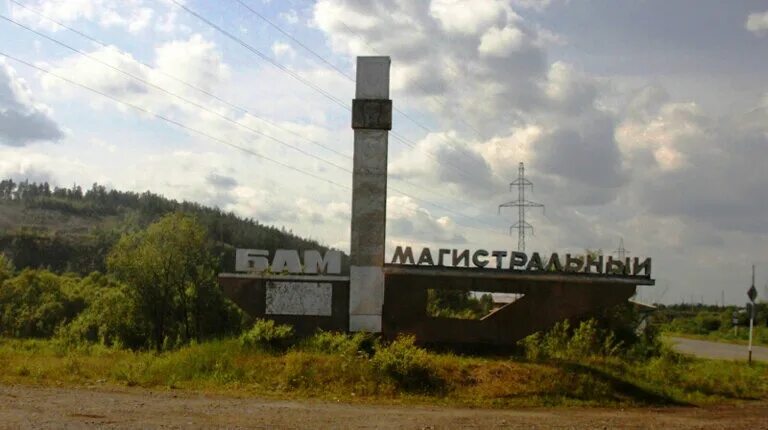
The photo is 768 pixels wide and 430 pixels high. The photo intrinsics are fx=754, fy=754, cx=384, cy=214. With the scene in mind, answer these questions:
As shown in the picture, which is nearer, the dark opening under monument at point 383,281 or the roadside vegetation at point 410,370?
the roadside vegetation at point 410,370

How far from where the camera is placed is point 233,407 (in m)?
19.7

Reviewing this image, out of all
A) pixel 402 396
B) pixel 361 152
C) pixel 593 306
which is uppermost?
pixel 361 152

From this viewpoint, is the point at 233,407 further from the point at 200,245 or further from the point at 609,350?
the point at 200,245

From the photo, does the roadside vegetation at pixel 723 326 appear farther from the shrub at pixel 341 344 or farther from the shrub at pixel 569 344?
the shrub at pixel 341 344

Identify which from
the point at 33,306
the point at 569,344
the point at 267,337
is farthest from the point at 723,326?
the point at 267,337

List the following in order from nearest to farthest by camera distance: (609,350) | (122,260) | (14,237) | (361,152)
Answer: (361,152) → (609,350) → (122,260) → (14,237)

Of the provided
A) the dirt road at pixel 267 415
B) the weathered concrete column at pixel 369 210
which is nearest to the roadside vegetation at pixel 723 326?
the weathered concrete column at pixel 369 210

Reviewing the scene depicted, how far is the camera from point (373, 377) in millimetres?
24969

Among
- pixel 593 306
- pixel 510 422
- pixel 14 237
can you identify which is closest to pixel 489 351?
pixel 593 306

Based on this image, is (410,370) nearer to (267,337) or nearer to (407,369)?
(407,369)

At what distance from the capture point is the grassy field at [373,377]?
78.8ft

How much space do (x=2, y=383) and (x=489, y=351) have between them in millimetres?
18454

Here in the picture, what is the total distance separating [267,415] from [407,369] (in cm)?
737

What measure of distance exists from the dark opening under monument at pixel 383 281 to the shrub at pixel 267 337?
6.89ft
